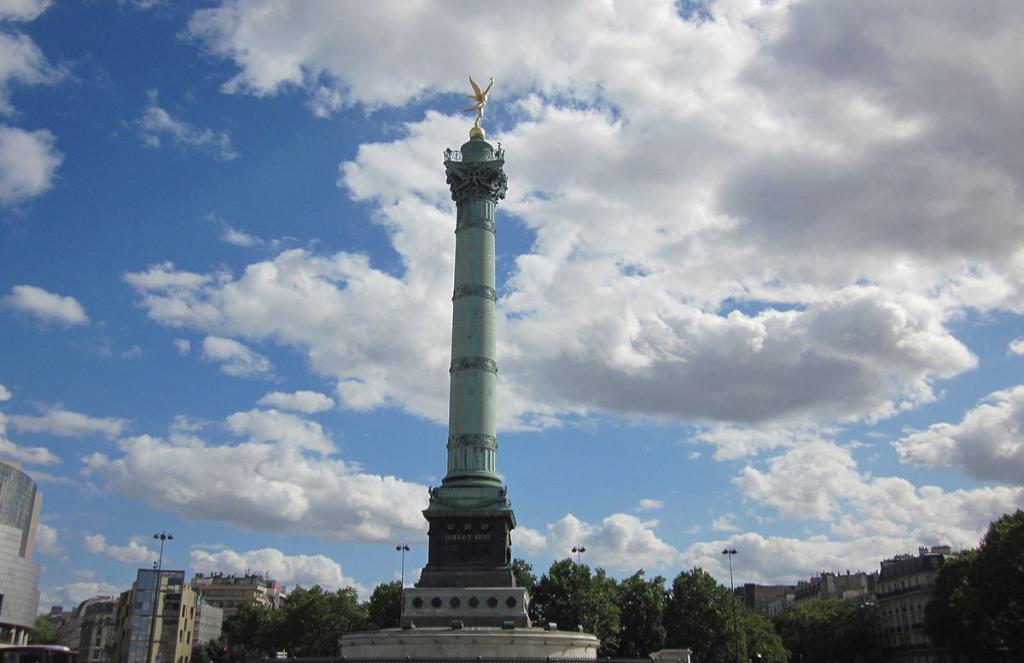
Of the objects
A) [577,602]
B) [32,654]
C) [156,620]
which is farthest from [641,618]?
[32,654]

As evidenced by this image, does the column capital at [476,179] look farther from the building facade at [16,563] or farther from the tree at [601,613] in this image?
the building facade at [16,563]

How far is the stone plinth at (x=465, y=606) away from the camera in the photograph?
51438 millimetres

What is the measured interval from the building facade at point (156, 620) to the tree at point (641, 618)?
44.7 meters

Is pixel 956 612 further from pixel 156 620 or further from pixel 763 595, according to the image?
pixel 763 595

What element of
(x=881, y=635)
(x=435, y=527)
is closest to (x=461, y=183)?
(x=435, y=527)

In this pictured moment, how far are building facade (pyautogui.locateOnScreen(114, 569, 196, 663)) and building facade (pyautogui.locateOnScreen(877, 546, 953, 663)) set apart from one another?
262 ft

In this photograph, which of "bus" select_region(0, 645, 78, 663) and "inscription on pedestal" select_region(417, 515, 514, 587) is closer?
"bus" select_region(0, 645, 78, 663)

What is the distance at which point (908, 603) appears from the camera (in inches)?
4112

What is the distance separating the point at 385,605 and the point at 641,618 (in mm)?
25048

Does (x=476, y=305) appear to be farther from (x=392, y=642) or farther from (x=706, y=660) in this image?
(x=706, y=660)

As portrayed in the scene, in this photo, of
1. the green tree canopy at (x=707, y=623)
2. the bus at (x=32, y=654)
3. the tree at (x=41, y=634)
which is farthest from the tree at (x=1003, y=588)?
the tree at (x=41, y=634)

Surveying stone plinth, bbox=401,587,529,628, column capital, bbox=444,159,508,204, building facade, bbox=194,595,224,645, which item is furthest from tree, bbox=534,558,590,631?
building facade, bbox=194,595,224,645

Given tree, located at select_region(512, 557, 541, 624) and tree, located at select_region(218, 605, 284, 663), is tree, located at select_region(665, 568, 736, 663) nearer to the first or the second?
tree, located at select_region(512, 557, 541, 624)

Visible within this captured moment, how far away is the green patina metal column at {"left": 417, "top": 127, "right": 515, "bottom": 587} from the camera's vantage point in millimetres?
53938
